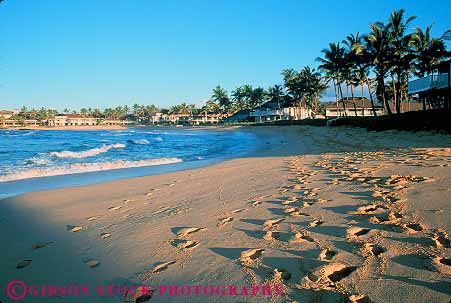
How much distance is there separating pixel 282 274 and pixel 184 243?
130 centimetres

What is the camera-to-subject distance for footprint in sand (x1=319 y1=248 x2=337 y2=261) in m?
2.66

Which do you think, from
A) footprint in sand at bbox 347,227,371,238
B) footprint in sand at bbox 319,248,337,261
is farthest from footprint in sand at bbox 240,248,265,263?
footprint in sand at bbox 347,227,371,238

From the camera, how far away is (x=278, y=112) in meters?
78.1

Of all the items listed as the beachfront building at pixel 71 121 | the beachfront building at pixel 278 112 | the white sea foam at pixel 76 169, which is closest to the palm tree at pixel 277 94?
the beachfront building at pixel 278 112

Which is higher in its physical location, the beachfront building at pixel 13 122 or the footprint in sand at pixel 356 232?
the beachfront building at pixel 13 122

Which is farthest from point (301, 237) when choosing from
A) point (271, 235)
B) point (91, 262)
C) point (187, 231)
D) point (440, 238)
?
point (91, 262)

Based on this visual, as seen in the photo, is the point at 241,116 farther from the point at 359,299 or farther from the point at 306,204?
the point at 359,299

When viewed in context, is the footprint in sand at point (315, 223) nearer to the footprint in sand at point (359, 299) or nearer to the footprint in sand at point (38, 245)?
the footprint in sand at point (359, 299)

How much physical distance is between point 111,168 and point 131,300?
32.4 feet

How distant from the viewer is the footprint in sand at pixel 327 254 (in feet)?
8.72

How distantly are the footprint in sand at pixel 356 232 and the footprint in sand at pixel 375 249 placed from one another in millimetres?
232

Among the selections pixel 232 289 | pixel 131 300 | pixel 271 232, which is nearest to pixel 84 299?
pixel 131 300

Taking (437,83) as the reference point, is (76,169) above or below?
below

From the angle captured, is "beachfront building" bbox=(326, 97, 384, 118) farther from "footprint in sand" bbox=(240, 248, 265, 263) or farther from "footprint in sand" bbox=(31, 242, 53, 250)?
"footprint in sand" bbox=(31, 242, 53, 250)
